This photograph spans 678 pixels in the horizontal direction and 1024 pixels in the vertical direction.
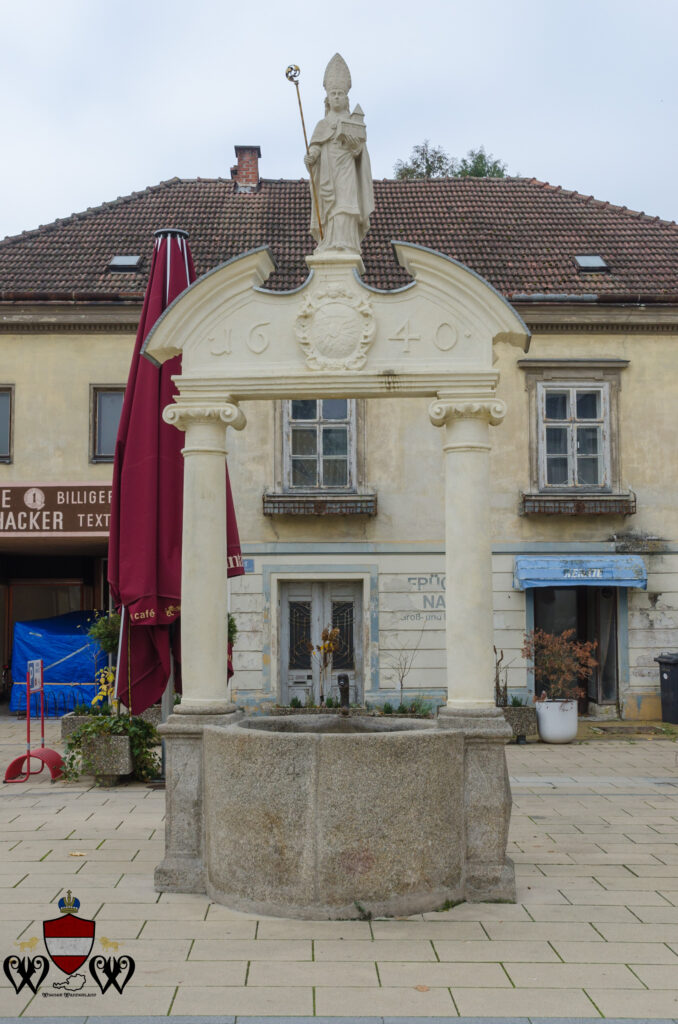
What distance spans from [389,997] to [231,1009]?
692 mm

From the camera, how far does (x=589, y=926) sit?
18.6 feet

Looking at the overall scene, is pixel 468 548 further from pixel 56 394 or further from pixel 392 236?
pixel 392 236

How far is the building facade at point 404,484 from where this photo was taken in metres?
16.1

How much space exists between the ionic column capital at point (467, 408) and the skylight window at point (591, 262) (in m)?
11.5

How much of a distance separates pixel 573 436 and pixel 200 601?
35.2ft

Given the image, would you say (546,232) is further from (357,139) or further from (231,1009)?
(231,1009)

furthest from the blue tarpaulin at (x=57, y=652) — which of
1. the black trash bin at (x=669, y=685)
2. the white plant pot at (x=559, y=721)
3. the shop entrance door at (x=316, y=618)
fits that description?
the black trash bin at (x=669, y=685)

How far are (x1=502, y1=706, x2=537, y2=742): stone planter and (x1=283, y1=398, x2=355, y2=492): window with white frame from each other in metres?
4.44

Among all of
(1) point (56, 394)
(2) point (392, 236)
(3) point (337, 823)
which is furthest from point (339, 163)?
(2) point (392, 236)

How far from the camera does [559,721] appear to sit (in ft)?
45.3

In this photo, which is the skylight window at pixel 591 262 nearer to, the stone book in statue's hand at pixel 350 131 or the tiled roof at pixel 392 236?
the tiled roof at pixel 392 236

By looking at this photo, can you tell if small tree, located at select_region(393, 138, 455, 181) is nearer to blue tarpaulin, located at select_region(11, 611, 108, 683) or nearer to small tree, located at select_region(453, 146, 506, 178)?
small tree, located at select_region(453, 146, 506, 178)

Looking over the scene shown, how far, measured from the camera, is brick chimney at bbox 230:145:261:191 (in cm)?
2094

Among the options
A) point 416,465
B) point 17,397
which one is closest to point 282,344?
point 416,465
